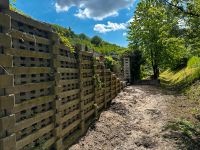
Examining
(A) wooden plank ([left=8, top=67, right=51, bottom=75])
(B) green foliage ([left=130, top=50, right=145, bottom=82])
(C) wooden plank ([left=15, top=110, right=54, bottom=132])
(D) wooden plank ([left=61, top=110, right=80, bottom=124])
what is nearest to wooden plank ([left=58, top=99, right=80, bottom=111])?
(D) wooden plank ([left=61, top=110, right=80, bottom=124])

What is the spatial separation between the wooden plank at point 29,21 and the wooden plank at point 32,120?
1928 millimetres

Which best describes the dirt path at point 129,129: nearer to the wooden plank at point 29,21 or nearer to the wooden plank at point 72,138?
the wooden plank at point 72,138

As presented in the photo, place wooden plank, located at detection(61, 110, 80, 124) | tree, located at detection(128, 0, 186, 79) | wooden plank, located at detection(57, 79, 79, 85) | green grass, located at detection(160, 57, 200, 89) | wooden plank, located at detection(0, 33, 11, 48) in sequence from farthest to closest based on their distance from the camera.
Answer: tree, located at detection(128, 0, 186, 79), green grass, located at detection(160, 57, 200, 89), wooden plank, located at detection(61, 110, 80, 124), wooden plank, located at detection(57, 79, 79, 85), wooden plank, located at detection(0, 33, 11, 48)

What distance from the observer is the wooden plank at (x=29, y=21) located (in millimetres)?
5562

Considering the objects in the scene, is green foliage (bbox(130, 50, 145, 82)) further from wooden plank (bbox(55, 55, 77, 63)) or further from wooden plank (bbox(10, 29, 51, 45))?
wooden plank (bbox(10, 29, 51, 45))

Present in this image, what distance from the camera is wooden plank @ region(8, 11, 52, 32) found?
5562 millimetres

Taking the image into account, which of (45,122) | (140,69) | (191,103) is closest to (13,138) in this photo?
(45,122)

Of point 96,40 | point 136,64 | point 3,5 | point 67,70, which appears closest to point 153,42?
point 136,64

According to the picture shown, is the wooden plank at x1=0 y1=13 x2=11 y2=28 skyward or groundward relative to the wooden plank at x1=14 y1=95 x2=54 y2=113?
skyward

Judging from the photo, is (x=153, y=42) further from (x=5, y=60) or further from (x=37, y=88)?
(x=5, y=60)

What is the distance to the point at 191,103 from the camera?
15.7 m

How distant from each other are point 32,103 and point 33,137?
2.27 ft

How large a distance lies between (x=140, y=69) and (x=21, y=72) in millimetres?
29377

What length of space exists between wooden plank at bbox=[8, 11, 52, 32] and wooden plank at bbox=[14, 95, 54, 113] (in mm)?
1580
